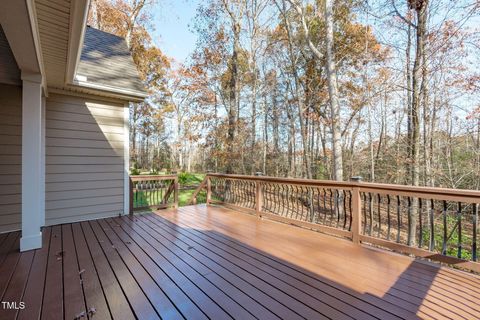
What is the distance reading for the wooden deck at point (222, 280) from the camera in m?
1.82

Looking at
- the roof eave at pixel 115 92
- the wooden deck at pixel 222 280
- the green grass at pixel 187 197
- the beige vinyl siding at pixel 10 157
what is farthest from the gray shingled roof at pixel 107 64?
the green grass at pixel 187 197

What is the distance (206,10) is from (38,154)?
8832 mm

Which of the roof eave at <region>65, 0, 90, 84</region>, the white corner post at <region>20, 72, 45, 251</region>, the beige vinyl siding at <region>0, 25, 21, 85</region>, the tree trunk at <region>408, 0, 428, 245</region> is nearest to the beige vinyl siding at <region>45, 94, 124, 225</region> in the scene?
the beige vinyl siding at <region>0, 25, 21, 85</region>

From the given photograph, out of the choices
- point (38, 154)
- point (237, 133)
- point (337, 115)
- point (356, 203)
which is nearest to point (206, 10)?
point (237, 133)

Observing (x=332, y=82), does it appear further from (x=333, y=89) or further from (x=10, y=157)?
(x=10, y=157)

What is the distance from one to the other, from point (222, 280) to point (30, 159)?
9.60 feet

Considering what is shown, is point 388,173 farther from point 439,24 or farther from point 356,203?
point 356,203

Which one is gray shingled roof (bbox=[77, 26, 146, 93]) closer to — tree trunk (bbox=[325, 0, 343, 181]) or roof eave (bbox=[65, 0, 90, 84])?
roof eave (bbox=[65, 0, 90, 84])

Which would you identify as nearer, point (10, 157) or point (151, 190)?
point (10, 157)

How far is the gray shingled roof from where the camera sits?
4383 mm

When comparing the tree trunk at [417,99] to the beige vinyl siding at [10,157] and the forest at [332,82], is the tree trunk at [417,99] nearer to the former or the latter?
the forest at [332,82]

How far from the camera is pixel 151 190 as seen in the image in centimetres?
545

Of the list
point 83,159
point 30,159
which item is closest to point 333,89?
point 83,159

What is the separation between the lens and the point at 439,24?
215 inches
